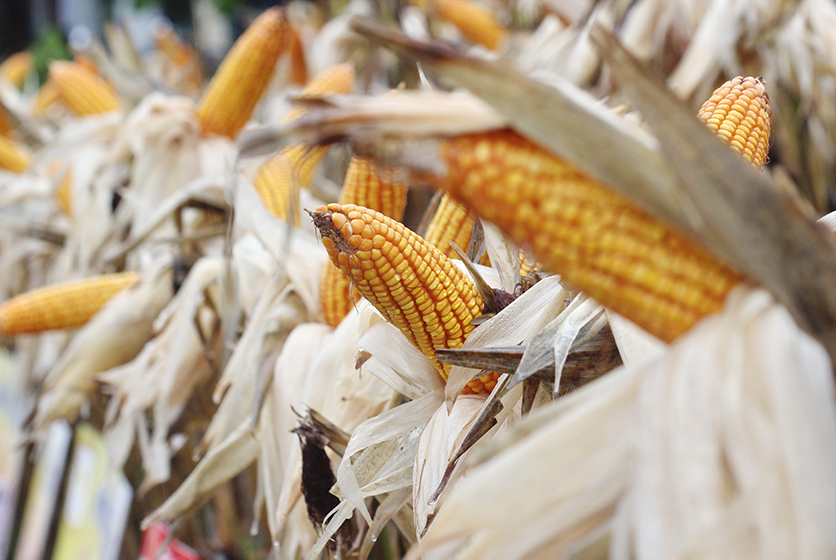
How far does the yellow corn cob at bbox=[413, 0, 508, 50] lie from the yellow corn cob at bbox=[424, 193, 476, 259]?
1554 millimetres

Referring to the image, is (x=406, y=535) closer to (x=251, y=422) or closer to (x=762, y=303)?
(x=251, y=422)

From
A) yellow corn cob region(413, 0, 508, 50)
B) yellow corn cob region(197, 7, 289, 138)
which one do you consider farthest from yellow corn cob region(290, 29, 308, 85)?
yellow corn cob region(197, 7, 289, 138)

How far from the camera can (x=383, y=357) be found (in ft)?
1.98

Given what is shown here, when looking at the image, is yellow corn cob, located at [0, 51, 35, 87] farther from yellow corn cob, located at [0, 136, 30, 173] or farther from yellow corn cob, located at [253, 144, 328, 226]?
yellow corn cob, located at [253, 144, 328, 226]

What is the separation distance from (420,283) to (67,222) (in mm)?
1437

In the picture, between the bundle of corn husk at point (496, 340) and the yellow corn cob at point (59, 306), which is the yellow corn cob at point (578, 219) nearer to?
the bundle of corn husk at point (496, 340)

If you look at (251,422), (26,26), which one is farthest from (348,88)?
(26,26)

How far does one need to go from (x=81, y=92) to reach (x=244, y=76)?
28.7 inches

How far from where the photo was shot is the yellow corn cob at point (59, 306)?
1058mm

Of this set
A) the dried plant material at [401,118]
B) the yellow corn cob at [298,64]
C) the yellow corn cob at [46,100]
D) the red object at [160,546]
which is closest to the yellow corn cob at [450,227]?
the dried plant material at [401,118]

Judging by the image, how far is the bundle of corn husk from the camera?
0.30 m

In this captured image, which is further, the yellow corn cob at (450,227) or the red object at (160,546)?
the red object at (160,546)

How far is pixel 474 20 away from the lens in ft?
7.07

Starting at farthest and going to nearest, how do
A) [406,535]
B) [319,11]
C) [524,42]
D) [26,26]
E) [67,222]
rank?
[26,26] → [319,11] → [524,42] → [67,222] → [406,535]
